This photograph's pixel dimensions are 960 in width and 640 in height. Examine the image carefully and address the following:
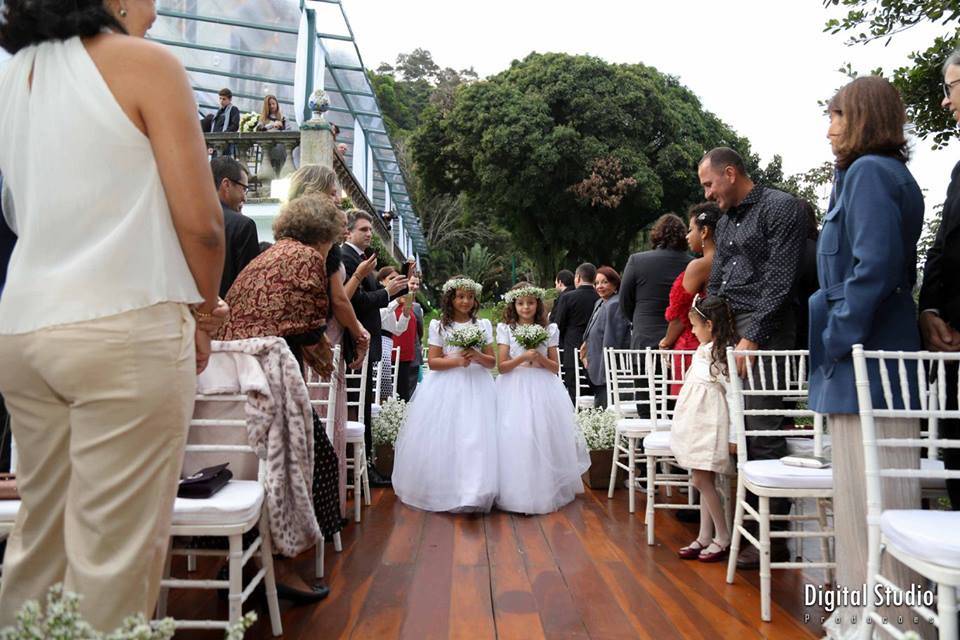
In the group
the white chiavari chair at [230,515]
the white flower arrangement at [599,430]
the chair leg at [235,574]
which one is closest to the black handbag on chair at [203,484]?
the white chiavari chair at [230,515]

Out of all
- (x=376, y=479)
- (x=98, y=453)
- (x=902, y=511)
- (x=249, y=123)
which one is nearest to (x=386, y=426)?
(x=376, y=479)

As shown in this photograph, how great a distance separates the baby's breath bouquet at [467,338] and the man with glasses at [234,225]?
65.0 inches

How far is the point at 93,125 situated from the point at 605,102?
70.5 feet

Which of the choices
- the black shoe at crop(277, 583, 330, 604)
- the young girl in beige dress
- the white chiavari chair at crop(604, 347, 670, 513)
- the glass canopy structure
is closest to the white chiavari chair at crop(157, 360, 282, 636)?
the black shoe at crop(277, 583, 330, 604)

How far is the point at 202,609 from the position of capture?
2.98 meters

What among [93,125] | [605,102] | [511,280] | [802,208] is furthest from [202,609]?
[511,280]

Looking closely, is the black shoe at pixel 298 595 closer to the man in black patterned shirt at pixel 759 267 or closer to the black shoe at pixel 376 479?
the man in black patterned shirt at pixel 759 267

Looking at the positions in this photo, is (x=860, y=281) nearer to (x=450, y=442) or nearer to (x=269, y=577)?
(x=269, y=577)

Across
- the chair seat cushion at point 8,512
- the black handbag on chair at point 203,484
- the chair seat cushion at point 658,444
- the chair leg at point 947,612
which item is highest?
the black handbag on chair at point 203,484

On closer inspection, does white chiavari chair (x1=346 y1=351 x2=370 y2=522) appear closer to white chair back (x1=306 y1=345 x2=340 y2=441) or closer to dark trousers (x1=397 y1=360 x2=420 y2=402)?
white chair back (x1=306 y1=345 x2=340 y2=441)

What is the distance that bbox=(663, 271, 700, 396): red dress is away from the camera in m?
4.46

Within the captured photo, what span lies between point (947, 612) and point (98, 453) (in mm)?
1825

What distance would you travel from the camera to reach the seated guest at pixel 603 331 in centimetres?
618

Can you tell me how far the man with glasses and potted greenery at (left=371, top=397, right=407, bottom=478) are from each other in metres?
2.23
